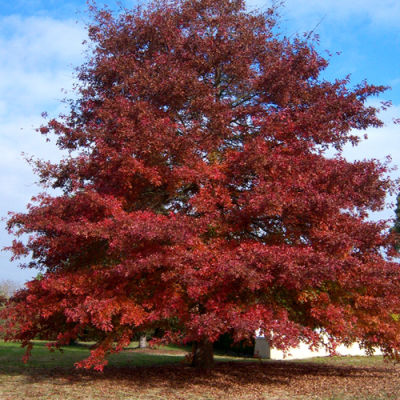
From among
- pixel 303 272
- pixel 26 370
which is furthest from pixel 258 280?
pixel 26 370

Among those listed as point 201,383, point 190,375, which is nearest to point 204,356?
point 190,375

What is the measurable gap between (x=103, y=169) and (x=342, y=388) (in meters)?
7.20

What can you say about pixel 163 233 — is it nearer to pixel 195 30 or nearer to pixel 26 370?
pixel 195 30

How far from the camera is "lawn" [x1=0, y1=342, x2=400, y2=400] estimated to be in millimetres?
9320

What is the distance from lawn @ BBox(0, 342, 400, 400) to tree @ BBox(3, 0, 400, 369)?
3.34 ft

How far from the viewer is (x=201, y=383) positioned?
10.6 meters

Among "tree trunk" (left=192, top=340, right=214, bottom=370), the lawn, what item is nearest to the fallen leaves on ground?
the lawn

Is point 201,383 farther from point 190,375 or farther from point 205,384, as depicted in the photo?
point 190,375

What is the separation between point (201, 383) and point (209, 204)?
14.4 feet

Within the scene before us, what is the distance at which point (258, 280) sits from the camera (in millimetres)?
7637

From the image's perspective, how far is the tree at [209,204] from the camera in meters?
8.21

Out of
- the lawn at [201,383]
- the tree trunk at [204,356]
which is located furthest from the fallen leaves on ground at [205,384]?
the tree trunk at [204,356]

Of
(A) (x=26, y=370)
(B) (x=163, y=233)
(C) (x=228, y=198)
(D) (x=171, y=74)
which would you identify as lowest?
(A) (x=26, y=370)

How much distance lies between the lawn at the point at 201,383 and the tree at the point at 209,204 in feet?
3.34
